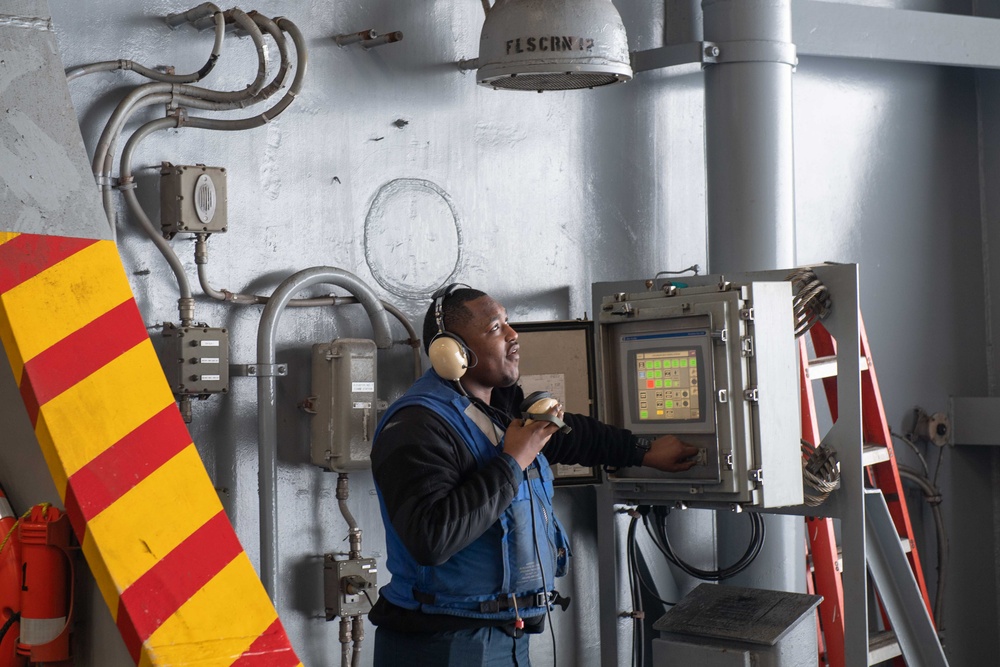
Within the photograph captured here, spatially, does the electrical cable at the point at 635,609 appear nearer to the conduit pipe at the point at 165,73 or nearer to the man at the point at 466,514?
the man at the point at 466,514

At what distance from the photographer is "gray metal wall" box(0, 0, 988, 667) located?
3.74 meters

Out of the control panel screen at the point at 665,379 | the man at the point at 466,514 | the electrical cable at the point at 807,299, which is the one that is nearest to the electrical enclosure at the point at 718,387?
the control panel screen at the point at 665,379

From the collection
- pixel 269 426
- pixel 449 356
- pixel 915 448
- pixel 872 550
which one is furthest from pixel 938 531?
pixel 449 356

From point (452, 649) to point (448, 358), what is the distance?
73cm

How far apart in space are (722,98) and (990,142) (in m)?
2.21

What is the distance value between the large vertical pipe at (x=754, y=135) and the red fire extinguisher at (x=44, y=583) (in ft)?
10.2

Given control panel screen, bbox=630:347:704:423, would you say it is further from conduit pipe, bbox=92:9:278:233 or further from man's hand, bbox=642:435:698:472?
conduit pipe, bbox=92:9:278:233

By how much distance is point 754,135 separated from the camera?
4551mm

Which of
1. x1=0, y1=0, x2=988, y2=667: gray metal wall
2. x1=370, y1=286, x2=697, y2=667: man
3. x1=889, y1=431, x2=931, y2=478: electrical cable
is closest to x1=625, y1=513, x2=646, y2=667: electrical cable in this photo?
x1=0, y1=0, x2=988, y2=667: gray metal wall

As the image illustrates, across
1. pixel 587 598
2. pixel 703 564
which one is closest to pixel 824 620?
pixel 703 564

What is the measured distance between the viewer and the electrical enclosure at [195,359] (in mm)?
3494

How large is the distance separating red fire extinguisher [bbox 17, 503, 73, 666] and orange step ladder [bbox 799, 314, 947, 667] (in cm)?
237

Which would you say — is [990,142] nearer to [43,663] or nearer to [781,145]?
[781,145]

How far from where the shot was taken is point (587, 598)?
462 cm
